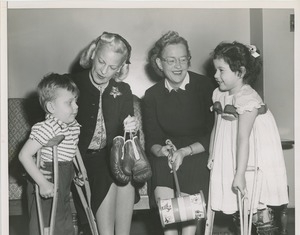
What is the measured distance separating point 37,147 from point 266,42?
0.96 metres

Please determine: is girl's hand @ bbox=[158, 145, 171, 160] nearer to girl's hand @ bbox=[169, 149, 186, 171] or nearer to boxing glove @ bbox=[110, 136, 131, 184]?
girl's hand @ bbox=[169, 149, 186, 171]

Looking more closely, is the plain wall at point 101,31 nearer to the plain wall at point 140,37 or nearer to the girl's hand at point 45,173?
the plain wall at point 140,37

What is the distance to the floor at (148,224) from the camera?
5.23 ft

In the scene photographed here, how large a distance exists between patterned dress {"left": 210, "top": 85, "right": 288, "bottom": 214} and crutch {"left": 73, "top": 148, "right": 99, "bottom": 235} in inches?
15.9

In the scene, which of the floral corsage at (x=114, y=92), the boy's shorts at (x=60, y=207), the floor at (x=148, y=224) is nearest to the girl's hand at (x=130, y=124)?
the floral corsage at (x=114, y=92)

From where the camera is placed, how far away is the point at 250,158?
1239 millimetres

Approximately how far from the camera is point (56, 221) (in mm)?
1193

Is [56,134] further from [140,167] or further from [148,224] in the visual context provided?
[148,224]

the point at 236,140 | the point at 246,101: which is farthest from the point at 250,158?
the point at 246,101

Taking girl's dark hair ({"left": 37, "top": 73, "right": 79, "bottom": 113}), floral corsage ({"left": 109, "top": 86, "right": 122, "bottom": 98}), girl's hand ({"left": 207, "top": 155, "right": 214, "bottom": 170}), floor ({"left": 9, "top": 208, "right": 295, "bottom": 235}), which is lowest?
floor ({"left": 9, "top": 208, "right": 295, "bottom": 235})

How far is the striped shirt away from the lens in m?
1.16

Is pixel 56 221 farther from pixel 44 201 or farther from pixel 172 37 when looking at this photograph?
pixel 172 37

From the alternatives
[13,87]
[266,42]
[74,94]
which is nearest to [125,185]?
[74,94]

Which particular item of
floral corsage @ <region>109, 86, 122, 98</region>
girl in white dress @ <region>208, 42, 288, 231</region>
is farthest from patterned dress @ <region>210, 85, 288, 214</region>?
floral corsage @ <region>109, 86, 122, 98</region>
